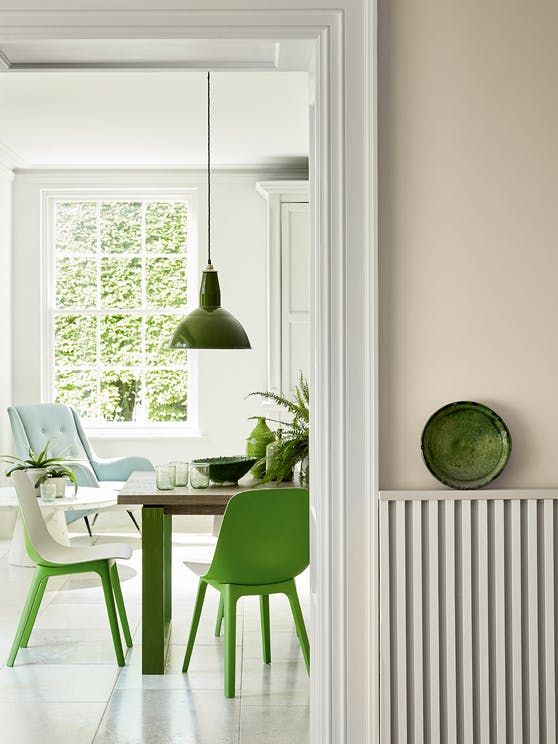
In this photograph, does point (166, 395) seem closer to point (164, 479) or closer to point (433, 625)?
point (164, 479)

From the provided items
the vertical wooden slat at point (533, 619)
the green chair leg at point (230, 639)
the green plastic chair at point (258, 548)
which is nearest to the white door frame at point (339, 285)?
the vertical wooden slat at point (533, 619)

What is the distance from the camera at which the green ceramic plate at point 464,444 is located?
210 centimetres

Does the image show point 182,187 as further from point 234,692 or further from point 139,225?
point 234,692

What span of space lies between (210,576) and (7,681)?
100 centimetres

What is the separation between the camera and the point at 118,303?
6.80 metres

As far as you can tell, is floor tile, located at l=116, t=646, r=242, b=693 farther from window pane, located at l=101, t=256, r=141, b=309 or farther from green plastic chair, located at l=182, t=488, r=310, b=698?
window pane, located at l=101, t=256, r=141, b=309

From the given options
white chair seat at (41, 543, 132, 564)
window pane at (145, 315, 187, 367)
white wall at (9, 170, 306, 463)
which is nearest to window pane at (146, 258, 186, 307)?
window pane at (145, 315, 187, 367)

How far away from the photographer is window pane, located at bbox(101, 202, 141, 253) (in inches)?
266

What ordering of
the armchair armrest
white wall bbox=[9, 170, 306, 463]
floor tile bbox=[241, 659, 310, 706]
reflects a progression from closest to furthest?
floor tile bbox=[241, 659, 310, 706] < the armchair armrest < white wall bbox=[9, 170, 306, 463]

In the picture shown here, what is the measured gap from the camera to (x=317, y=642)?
216cm

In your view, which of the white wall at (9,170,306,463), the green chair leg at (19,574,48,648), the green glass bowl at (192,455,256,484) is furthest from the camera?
the white wall at (9,170,306,463)

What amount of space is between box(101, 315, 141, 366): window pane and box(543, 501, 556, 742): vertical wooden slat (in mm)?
5070

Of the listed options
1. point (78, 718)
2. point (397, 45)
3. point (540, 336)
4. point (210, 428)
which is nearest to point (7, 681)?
point (78, 718)

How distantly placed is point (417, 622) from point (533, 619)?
0.28 metres
